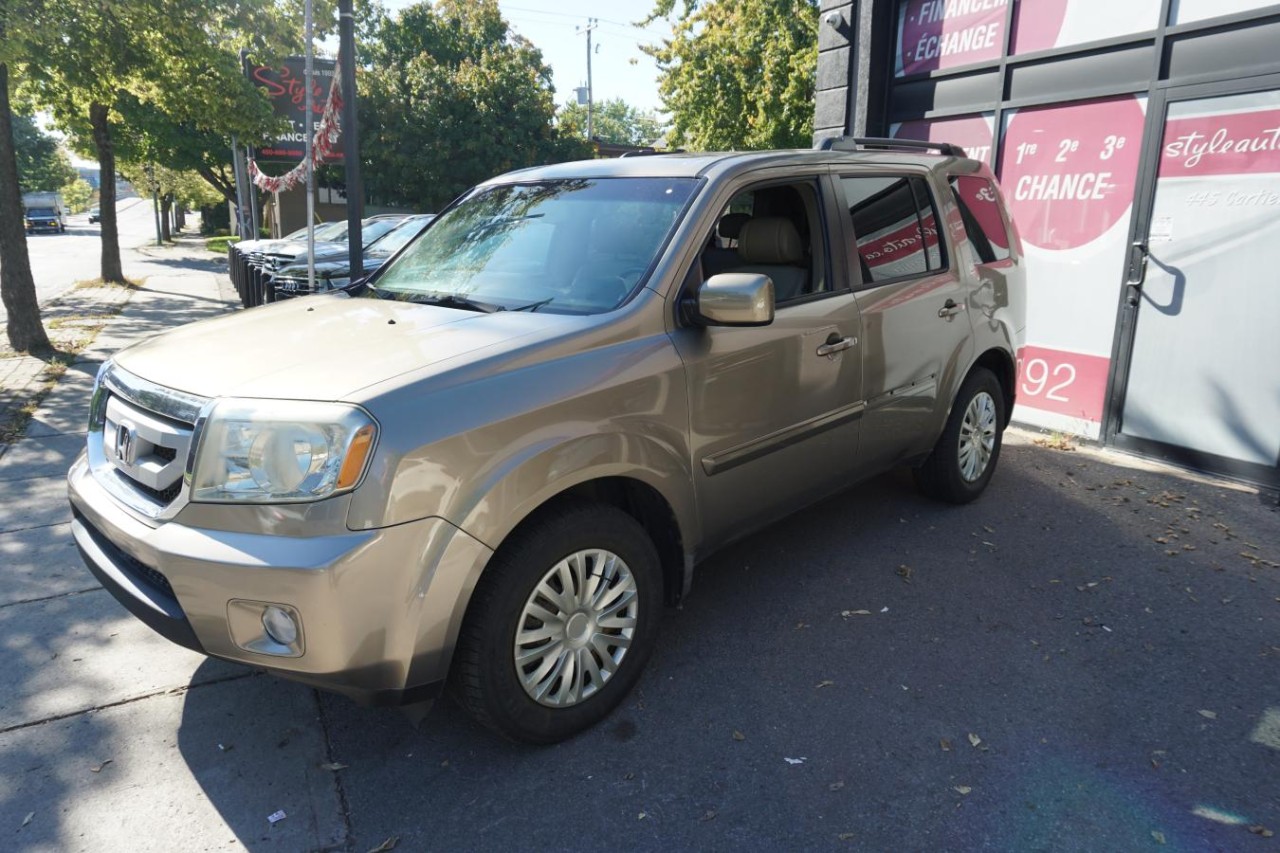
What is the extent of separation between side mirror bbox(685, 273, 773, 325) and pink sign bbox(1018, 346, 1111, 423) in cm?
412

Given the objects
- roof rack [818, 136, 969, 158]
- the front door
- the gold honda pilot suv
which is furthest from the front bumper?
the front door

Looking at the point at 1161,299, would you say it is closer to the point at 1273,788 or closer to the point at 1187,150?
the point at 1187,150

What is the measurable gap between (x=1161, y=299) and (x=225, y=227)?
59159 millimetres

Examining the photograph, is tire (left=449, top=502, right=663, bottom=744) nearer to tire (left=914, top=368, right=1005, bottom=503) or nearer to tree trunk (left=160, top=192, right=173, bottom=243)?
tire (left=914, top=368, right=1005, bottom=503)

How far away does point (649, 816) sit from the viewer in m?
2.59

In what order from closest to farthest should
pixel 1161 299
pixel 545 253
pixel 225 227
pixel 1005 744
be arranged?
pixel 1005 744 → pixel 545 253 → pixel 1161 299 → pixel 225 227

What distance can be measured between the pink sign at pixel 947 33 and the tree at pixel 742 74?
237 inches

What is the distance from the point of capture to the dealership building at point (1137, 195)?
5.44 m

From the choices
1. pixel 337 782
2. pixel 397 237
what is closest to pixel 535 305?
pixel 337 782

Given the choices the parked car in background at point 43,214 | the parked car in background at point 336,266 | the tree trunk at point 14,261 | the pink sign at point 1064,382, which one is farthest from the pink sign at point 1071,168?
the parked car in background at point 43,214

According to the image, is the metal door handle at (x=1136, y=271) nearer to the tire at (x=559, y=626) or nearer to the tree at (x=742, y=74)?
the tire at (x=559, y=626)

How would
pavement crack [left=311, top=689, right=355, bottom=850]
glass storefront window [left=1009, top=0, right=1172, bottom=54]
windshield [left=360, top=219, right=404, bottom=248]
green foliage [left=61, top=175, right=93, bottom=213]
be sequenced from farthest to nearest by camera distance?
green foliage [left=61, top=175, right=93, bottom=213] → windshield [left=360, top=219, right=404, bottom=248] → glass storefront window [left=1009, top=0, right=1172, bottom=54] → pavement crack [left=311, top=689, right=355, bottom=850]

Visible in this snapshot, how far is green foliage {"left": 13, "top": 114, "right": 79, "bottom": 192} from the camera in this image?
5456 cm

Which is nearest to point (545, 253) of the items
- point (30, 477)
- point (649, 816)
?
point (649, 816)
